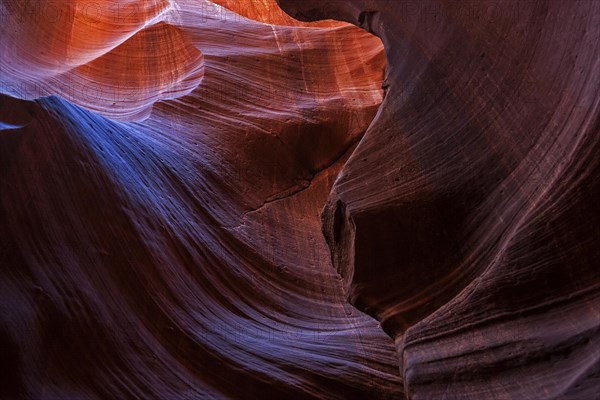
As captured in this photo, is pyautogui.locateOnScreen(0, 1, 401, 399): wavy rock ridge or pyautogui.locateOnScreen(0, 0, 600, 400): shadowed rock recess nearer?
pyautogui.locateOnScreen(0, 0, 600, 400): shadowed rock recess

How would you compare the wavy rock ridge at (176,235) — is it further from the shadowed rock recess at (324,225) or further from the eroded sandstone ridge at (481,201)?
the eroded sandstone ridge at (481,201)

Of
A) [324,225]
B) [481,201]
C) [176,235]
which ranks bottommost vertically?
[481,201]

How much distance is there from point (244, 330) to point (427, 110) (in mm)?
1805

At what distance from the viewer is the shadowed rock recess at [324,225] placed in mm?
2477

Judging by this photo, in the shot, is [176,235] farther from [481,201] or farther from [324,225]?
[481,201]

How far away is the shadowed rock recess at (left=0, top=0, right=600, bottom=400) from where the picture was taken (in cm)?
248

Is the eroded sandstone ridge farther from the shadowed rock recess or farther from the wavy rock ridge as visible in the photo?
the wavy rock ridge

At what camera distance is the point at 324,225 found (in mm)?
3408

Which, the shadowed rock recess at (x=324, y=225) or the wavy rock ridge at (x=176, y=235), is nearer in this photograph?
the shadowed rock recess at (x=324, y=225)

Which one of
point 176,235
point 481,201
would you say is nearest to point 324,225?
point 481,201

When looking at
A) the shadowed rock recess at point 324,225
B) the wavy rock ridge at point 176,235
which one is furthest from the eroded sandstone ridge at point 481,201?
the wavy rock ridge at point 176,235

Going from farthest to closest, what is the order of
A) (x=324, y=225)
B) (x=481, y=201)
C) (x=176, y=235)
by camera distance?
(x=176, y=235) < (x=324, y=225) < (x=481, y=201)

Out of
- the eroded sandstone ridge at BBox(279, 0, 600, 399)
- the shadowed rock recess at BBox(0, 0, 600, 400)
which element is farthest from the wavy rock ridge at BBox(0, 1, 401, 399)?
the eroded sandstone ridge at BBox(279, 0, 600, 399)

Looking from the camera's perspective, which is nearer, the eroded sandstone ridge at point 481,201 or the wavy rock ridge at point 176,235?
the eroded sandstone ridge at point 481,201
